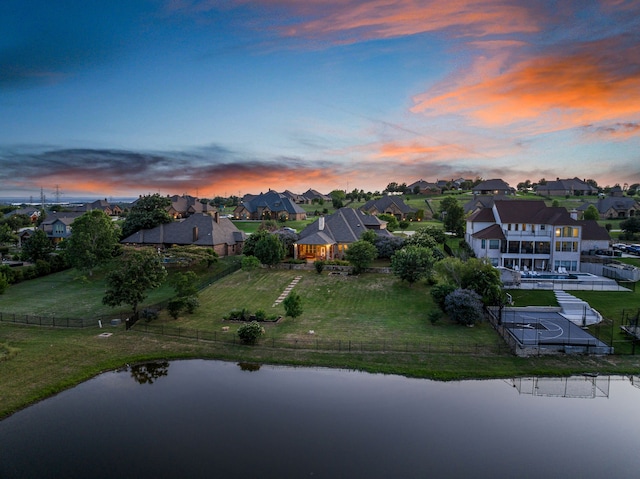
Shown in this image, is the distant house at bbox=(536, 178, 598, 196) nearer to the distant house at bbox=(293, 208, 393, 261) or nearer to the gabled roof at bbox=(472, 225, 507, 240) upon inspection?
the gabled roof at bbox=(472, 225, 507, 240)

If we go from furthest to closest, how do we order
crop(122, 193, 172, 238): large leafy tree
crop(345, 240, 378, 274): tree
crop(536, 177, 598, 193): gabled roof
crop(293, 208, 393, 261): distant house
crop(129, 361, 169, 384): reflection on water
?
crop(536, 177, 598, 193): gabled roof, crop(122, 193, 172, 238): large leafy tree, crop(293, 208, 393, 261): distant house, crop(345, 240, 378, 274): tree, crop(129, 361, 169, 384): reflection on water

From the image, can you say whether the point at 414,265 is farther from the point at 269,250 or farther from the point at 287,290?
the point at 269,250

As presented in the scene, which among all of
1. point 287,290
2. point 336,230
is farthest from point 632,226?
point 287,290

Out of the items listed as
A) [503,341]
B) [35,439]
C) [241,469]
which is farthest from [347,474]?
[503,341]

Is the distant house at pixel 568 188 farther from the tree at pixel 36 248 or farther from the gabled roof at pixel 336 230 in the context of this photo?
the tree at pixel 36 248

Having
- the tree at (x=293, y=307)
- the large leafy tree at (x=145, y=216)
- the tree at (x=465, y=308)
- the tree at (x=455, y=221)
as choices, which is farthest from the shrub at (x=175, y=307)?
the tree at (x=455, y=221)

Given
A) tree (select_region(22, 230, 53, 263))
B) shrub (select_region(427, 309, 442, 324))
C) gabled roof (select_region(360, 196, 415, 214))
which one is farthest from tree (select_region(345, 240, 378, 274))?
gabled roof (select_region(360, 196, 415, 214))
